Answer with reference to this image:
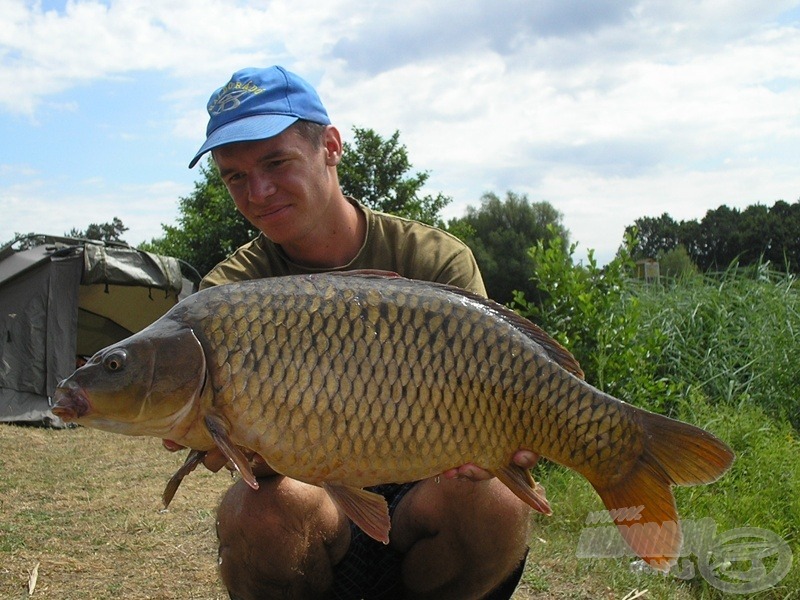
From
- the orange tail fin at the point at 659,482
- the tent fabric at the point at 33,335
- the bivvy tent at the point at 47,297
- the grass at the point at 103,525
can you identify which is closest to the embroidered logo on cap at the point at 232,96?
the orange tail fin at the point at 659,482

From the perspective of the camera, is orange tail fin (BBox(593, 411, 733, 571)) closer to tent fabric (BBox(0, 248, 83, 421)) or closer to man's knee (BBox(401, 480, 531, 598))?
man's knee (BBox(401, 480, 531, 598))

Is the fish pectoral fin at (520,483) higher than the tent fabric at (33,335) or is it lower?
higher

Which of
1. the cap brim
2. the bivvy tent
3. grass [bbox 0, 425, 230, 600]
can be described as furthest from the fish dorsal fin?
the bivvy tent

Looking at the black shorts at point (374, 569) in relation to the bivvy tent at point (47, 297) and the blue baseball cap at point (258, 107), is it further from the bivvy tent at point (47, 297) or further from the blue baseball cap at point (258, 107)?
the bivvy tent at point (47, 297)

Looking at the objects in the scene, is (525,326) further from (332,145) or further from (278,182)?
(332,145)

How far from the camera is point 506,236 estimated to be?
97.3 ft

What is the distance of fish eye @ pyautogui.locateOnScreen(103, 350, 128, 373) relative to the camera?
1.50 meters

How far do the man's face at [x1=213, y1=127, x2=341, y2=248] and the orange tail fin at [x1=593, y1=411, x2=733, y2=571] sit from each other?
97cm

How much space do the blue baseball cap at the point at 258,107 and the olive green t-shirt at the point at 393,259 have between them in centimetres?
31

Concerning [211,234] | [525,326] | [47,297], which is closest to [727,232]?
[211,234]

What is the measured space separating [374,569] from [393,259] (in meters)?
0.81

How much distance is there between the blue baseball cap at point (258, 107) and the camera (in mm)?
1991

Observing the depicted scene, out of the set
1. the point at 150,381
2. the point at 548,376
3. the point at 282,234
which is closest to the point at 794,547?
the point at 548,376

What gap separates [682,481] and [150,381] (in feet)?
3.28
